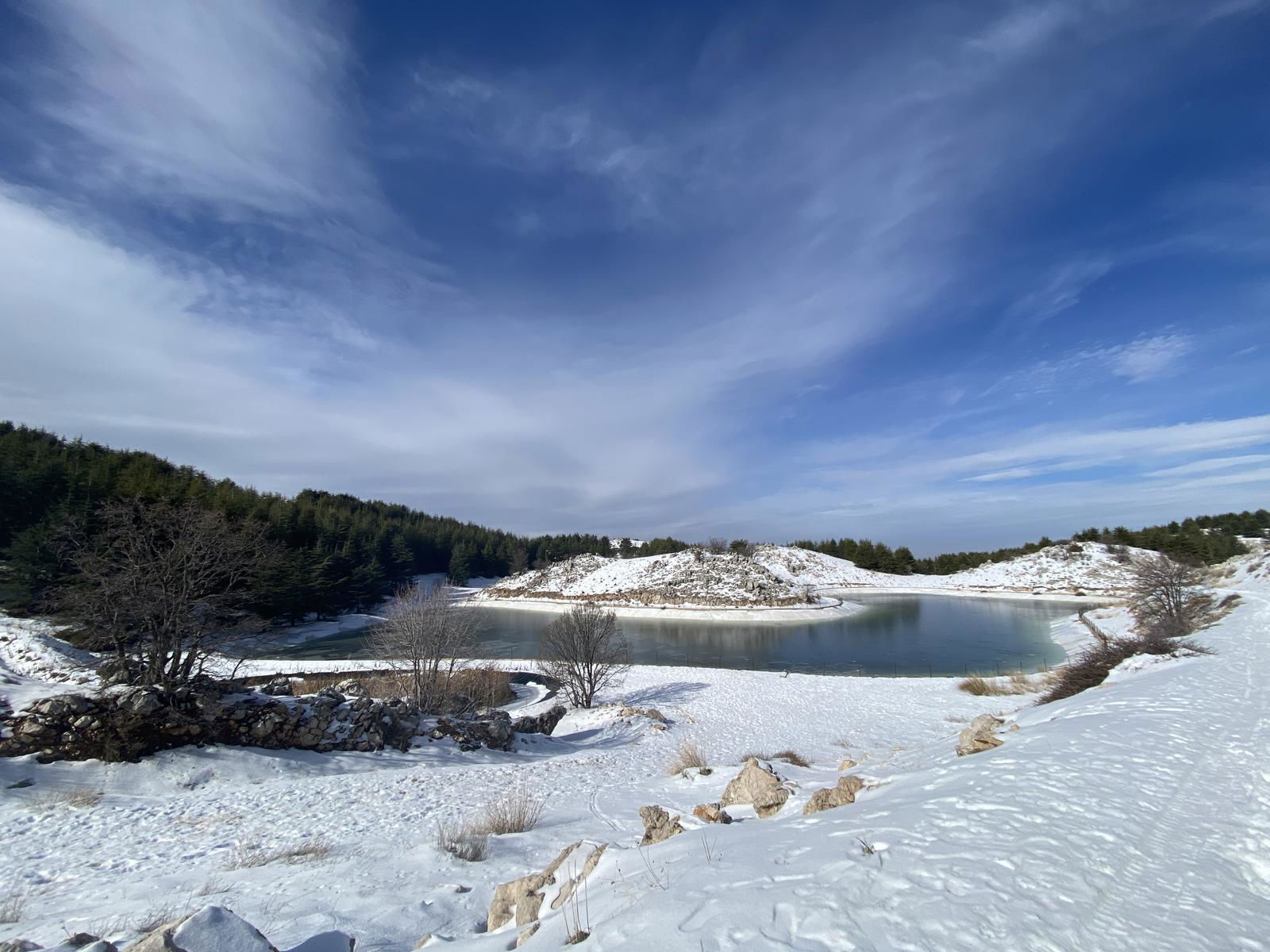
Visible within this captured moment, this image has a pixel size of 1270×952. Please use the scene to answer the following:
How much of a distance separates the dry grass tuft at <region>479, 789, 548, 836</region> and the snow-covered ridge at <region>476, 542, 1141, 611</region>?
5373 centimetres

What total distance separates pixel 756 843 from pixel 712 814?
79.3 inches

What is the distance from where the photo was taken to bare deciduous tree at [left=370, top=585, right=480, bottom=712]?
18.8 meters

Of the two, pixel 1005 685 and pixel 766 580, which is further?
pixel 766 580

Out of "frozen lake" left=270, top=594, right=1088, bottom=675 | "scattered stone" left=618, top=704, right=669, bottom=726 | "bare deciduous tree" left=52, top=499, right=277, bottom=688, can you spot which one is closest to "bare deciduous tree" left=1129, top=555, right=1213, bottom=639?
"frozen lake" left=270, top=594, right=1088, bottom=675

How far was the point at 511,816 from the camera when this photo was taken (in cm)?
794

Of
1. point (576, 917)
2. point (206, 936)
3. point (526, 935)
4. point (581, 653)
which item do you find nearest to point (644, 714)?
point (581, 653)

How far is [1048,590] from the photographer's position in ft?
225

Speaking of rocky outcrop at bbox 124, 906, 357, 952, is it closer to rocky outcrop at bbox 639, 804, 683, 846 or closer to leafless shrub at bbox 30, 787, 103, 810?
rocky outcrop at bbox 639, 804, 683, 846

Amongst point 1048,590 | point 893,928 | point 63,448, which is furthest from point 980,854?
point 1048,590

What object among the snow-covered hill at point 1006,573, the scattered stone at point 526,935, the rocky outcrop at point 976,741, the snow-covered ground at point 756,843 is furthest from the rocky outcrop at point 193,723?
the snow-covered hill at point 1006,573

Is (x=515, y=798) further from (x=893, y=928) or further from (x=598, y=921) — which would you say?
(x=893, y=928)

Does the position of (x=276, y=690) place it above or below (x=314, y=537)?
below

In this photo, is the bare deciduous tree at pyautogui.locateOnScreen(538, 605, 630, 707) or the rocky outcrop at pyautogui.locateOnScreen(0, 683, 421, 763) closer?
the rocky outcrop at pyautogui.locateOnScreen(0, 683, 421, 763)

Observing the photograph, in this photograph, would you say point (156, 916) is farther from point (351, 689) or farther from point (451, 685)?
point (451, 685)
